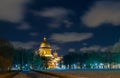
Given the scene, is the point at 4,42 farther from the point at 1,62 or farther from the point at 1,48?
the point at 1,62

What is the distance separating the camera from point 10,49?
152375 mm

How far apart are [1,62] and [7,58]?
23.3 feet

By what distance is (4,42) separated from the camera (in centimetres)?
15338

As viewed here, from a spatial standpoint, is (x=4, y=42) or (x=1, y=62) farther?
(x=4, y=42)

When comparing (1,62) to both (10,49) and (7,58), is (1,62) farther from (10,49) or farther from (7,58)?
(10,49)

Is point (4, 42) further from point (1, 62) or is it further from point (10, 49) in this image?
point (1, 62)

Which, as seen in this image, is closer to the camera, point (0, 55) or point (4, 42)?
point (0, 55)

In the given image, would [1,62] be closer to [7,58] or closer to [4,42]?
[7,58]

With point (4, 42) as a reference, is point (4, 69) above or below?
below

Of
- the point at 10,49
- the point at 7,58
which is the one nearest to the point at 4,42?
the point at 10,49

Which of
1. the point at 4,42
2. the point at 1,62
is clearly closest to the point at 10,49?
the point at 4,42

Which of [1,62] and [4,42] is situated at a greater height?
[4,42]

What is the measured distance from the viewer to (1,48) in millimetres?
146750

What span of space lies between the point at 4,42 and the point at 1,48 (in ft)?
23.3
